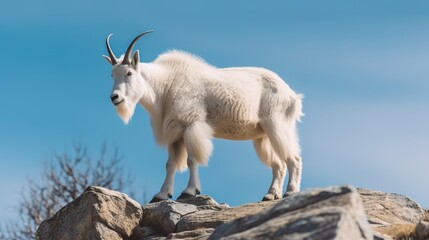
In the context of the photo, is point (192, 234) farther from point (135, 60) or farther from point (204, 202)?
point (135, 60)

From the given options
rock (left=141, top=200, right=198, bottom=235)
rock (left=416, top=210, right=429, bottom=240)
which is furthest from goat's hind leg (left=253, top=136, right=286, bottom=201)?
rock (left=416, top=210, right=429, bottom=240)

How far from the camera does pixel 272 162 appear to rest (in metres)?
13.1

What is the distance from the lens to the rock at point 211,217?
10.2m

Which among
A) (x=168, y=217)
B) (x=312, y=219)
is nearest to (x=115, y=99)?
(x=168, y=217)

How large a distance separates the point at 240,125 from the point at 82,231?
10.5 feet

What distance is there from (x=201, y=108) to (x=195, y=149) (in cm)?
72

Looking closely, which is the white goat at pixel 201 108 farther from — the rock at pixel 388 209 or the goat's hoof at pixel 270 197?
the rock at pixel 388 209

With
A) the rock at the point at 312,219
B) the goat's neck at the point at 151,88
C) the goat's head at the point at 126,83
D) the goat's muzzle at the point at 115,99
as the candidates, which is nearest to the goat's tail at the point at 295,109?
the goat's neck at the point at 151,88

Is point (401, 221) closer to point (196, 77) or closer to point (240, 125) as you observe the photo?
point (240, 125)

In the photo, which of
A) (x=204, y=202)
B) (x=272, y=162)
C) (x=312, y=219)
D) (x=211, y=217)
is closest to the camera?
(x=312, y=219)

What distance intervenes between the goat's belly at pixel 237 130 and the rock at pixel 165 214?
A: 167 centimetres

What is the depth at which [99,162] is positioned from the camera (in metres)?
21.9

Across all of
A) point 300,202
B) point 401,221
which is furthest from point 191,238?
point 300,202

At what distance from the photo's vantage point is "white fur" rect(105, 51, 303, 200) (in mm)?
12062
